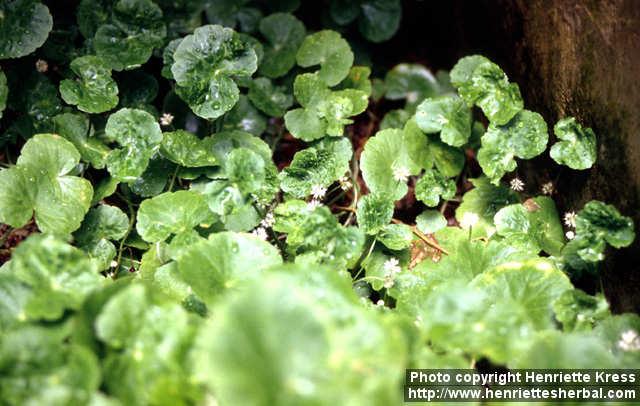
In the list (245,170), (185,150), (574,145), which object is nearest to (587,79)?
(574,145)

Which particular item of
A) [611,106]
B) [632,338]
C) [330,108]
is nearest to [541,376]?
[632,338]

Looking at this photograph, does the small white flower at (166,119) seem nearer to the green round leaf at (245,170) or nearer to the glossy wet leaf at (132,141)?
the glossy wet leaf at (132,141)

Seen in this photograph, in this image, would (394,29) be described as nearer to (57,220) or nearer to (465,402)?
(57,220)

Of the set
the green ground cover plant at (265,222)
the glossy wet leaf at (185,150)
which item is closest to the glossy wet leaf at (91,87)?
the green ground cover plant at (265,222)

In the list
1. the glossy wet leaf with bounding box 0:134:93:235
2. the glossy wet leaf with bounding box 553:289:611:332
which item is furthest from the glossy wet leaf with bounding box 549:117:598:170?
the glossy wet leaf with bounding box 0:134:93:235

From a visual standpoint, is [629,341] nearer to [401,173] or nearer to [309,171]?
[401,173]

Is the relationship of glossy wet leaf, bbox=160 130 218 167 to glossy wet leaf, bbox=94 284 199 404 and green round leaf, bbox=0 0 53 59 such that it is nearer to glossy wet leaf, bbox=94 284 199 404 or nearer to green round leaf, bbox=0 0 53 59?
green round leaf, bbox=0 0 53 59

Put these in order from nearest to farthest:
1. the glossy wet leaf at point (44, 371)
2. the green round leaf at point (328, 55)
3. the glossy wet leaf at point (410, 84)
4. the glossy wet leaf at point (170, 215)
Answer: the glossy wet leaf at point (44, 371) < the glossy wet leaf at point (170, 215) < the green round leaf at point (328, 55) < the glossy wet leaf at point (410, 84)
